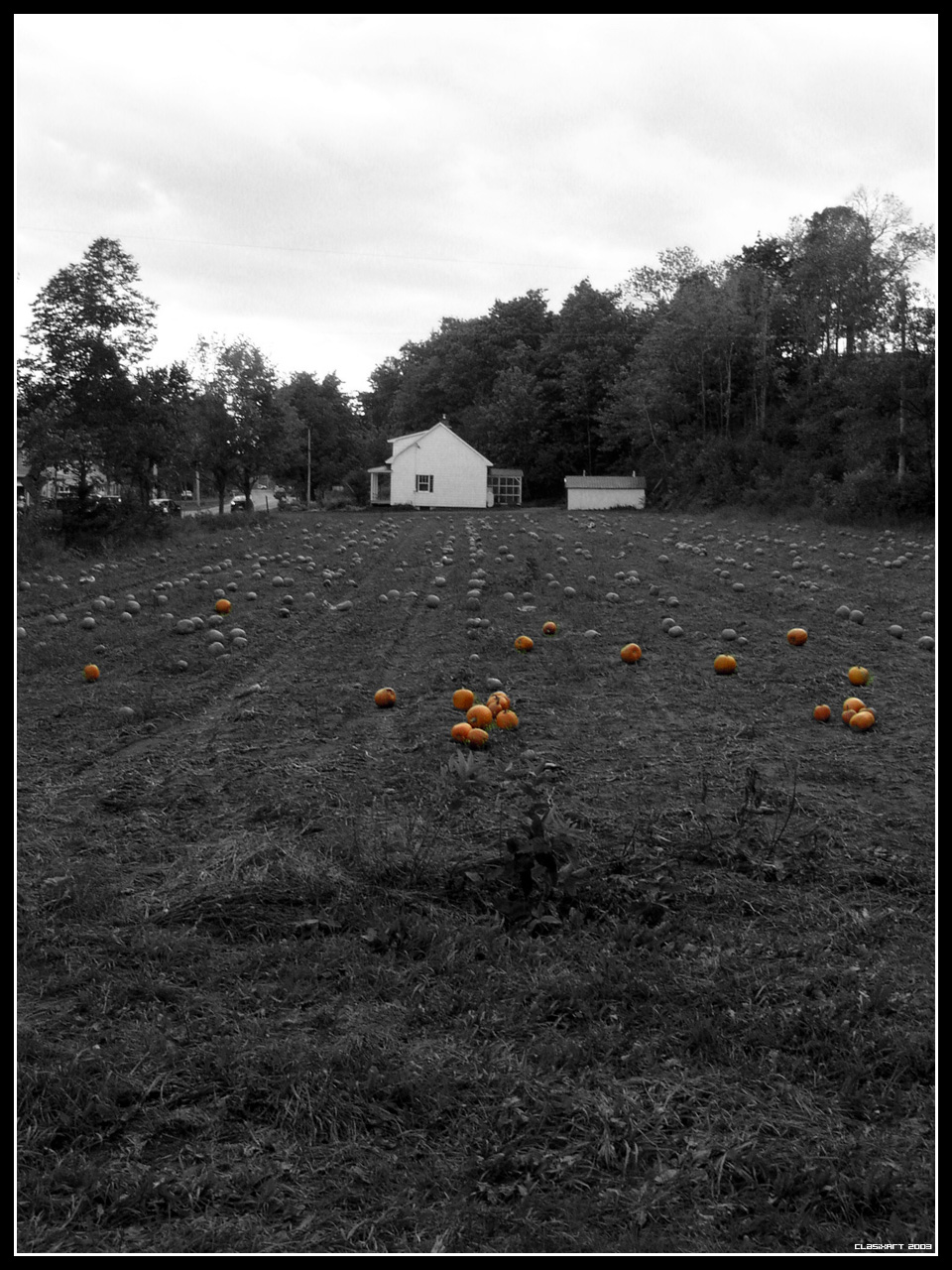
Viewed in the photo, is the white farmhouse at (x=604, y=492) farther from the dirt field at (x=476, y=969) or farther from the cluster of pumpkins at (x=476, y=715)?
the cluster of pumpkins at (x=476, y=715)

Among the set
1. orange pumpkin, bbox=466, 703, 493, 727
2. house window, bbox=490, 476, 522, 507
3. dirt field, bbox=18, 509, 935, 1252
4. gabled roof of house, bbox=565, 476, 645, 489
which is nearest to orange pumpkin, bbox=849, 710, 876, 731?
dirt field, bbox=18, 509, 935, 1252

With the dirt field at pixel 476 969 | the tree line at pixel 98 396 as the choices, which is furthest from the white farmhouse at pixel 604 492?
the dirt field at pixel 476 969

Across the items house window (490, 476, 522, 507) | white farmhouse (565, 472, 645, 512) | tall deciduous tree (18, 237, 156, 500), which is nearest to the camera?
tall deciduous tree (18, 237, 156, 500)

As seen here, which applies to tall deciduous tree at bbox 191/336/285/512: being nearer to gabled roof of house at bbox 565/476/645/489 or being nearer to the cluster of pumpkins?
gabled roof of house at bbox 565/476/645/489

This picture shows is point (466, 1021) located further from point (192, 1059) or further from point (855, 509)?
point (855, 509)

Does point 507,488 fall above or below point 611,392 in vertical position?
below

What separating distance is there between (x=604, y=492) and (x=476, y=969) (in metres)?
56.6

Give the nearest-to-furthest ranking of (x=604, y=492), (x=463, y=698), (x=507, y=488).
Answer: (x=463, y=698), (x=604, y=492), (x=507, y=488)

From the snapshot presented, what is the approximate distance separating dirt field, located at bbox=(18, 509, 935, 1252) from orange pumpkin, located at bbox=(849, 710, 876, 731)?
18cm

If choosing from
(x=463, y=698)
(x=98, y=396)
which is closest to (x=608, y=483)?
(x=98, y=396)

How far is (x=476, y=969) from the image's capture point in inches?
126

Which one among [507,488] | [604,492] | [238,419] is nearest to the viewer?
[238,419]

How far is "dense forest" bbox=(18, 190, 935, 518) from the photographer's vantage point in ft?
66.4

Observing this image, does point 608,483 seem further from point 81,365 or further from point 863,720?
point 863,720
